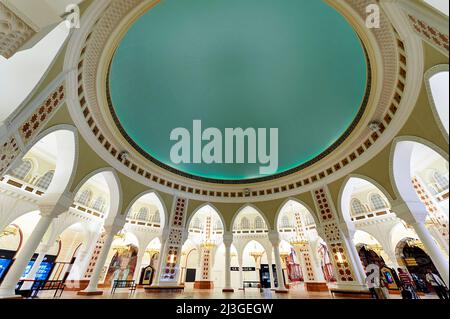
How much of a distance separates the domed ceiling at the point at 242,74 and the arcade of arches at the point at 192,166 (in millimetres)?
78

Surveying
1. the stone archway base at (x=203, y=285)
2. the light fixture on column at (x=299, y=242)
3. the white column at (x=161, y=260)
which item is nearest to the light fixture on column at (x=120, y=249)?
the stone archway base at (x=203, y=285)

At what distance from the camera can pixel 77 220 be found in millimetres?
15188

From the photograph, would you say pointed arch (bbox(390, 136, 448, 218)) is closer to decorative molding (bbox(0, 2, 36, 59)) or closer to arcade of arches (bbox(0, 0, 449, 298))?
arcade of arches (bbox(0, 0, 449, 298))

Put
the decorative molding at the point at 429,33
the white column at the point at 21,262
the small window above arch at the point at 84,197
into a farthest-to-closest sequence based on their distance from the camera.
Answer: the small window above arch at the point at 84,197, the white column at the point at 21,262, the decorative molding at the point at 429,33

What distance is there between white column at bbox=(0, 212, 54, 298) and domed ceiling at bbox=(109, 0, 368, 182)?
5.22 metres

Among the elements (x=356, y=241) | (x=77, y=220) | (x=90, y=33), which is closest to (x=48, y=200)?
(x=90, y=33)

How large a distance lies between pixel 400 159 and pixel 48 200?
1473 centimetres

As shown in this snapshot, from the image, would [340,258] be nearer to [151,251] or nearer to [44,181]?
[151,251]

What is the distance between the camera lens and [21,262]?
6672 millimetres

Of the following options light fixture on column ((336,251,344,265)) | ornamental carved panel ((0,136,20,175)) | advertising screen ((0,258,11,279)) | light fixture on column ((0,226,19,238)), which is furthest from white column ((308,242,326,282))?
light fixture on column ((0,226,19,238))

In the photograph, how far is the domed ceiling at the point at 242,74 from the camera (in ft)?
25.8

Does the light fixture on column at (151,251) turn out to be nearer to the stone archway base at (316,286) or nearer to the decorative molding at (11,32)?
the stone archway base at (316,286)

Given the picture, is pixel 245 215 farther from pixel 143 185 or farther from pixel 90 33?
pixel 90 33

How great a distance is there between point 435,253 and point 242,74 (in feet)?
32.3
